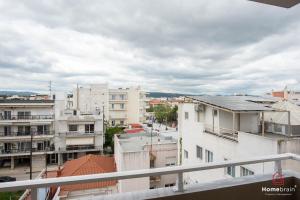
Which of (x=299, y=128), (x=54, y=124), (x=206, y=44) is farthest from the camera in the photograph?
(x=54, y=124)

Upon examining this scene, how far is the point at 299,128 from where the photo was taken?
19.2ft

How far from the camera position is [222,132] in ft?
22.3

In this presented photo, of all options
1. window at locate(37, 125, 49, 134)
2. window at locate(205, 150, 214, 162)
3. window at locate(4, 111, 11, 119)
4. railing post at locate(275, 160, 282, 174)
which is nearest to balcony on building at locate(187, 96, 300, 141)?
window at locate(205, 150, 214, 162)

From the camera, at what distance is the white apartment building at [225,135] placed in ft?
16.0

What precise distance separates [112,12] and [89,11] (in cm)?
46

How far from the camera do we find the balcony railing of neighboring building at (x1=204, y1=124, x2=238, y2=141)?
6094mm

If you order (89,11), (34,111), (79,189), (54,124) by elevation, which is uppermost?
(89,11)

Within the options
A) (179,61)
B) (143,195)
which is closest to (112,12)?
(143,195)

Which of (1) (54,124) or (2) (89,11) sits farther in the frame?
(1) (54,124)

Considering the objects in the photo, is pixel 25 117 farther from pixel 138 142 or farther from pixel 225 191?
pixel 225 191

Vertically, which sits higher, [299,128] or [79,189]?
A: [299,128]

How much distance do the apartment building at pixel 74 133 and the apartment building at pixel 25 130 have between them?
0.50m

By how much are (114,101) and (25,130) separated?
11463mm

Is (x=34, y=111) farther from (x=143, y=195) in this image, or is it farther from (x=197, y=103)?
(x=143, y=195)
